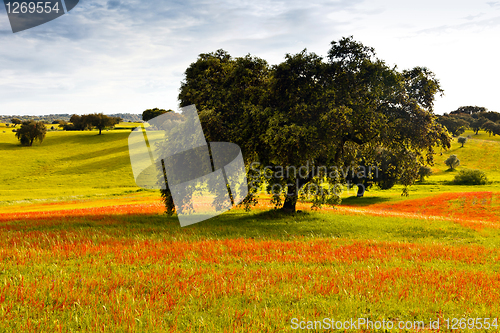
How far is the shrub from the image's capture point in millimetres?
62750

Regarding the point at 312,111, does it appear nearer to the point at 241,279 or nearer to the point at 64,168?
the point at 241,279

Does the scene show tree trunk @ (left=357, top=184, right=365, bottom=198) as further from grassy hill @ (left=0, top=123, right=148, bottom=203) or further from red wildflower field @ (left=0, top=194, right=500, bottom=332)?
red wildflower field @ (left=0, top=194, right=500, bottom=332)

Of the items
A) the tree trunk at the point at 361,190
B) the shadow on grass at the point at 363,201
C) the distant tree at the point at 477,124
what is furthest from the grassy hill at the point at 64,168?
the distant tree at the point at 477,124

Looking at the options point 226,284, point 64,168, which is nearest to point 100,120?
point 64,168

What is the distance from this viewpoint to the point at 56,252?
10211 mm

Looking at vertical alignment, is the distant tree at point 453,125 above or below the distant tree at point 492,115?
below

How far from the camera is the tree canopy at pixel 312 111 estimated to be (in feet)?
60.8

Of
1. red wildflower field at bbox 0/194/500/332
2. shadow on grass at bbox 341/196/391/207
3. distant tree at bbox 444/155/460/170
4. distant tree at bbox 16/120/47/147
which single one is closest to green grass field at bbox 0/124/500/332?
red wildflower field at bbox 0/194/500/332

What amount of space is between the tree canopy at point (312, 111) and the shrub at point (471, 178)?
52852 mm

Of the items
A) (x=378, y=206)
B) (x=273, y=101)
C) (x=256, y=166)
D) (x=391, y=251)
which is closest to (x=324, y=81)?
(x=273, y=101)

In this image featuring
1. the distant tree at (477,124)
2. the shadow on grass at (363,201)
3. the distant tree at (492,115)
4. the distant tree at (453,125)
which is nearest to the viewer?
the shadow on grass at (363,201)

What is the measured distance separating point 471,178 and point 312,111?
201 feet

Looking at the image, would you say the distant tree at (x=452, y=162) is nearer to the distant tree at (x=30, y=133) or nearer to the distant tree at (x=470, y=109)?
the distant tree at (x=470, y=109)

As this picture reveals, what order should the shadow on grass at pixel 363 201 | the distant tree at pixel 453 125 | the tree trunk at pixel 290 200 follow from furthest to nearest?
1. the distant tree at pixel 453 125
2. the shadow on grass at pixel 363 201
3. the tree trunk at pixel 290 200
